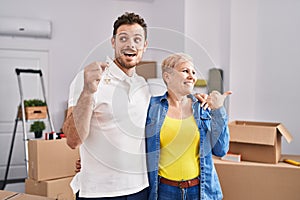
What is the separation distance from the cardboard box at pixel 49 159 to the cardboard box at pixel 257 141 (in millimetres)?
1032

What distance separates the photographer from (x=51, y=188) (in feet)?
7.50

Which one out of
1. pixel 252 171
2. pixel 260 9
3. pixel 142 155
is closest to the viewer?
pixel 142 155

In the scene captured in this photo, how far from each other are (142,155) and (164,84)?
0.25 metres

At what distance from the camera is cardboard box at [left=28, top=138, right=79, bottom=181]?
2.28 m

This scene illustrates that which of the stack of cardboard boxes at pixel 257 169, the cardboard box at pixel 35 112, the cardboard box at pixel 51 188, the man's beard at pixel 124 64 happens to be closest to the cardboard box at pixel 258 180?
the stack of cardboard boxes at pixel 257 169

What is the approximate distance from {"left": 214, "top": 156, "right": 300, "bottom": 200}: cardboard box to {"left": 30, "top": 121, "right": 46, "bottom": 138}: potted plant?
2.47 m

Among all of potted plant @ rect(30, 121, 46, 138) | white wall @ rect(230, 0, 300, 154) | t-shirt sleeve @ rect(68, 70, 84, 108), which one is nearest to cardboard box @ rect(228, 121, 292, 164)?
white wall @ rect(230, 0, 300, 154)

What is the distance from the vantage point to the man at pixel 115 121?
1080 millimetres

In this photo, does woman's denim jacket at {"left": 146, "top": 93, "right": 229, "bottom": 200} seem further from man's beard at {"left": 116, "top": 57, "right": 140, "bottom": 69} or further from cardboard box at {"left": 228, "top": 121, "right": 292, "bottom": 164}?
cardboard box at {"left": 228, "top": 121, "right": 292, "bottom": 164}

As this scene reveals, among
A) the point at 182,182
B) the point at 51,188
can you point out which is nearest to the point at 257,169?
the point at 182,182

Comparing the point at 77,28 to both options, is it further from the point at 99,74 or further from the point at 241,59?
the point at 99,74

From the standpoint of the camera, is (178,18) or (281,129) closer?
(281,129)

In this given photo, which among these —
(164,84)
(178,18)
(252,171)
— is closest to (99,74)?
(164,84)

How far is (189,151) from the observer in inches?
49.1
